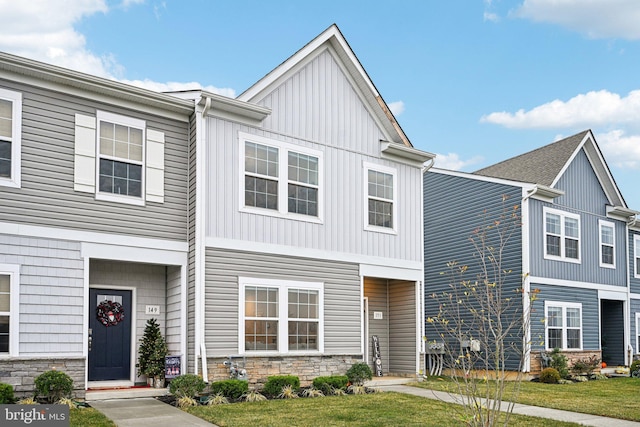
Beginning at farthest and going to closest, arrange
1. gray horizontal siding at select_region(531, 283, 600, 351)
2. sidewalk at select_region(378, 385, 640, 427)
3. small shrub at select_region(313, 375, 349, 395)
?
gray horizontal siding at select_region(531, 283, 600, 351) → small shrub at select_region(313, 375, 349, 395) → sidewalk at select_region(378, 385, 640, 427)

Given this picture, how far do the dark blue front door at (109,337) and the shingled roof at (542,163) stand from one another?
45.9ft

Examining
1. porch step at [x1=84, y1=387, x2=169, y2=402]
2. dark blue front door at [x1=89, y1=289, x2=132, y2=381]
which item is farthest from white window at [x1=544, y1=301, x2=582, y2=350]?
dark blue front door at [x1=89, y1=289, x2=132, y2=381]

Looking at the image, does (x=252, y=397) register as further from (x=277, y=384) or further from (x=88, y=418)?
(x=88, y=418)

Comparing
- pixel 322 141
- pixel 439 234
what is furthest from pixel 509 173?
pixel 322 141

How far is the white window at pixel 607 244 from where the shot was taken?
2438 centimetres

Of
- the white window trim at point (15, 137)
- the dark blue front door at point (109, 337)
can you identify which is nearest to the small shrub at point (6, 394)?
the dark blue front door at point (109, 337)

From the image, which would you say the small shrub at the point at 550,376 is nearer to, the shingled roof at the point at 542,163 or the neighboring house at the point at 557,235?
the neighboring house at the point at 557,235

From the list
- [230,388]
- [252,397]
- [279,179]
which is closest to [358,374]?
[252,397]

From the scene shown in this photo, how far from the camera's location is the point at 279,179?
15648mm

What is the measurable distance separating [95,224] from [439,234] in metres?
13.7

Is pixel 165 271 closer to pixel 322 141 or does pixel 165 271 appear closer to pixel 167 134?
pixel 167 134

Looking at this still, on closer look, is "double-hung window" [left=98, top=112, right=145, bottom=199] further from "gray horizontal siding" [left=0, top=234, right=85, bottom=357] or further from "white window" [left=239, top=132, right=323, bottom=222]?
"white window" [left=239, top=132, right=323, bottom=222]

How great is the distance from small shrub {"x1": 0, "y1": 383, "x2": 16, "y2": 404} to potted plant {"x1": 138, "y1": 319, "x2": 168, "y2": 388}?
3202 millimetres

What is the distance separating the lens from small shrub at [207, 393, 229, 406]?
507 inches
